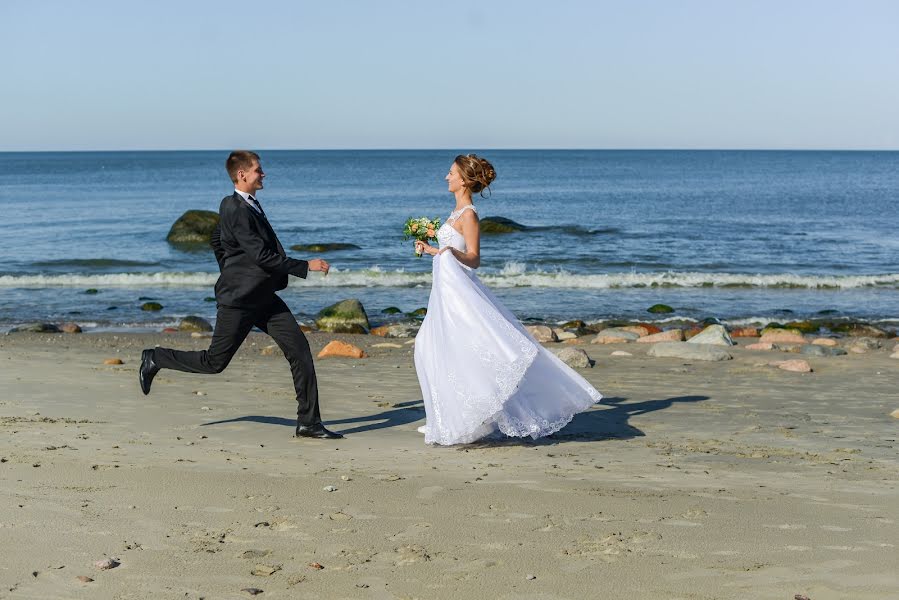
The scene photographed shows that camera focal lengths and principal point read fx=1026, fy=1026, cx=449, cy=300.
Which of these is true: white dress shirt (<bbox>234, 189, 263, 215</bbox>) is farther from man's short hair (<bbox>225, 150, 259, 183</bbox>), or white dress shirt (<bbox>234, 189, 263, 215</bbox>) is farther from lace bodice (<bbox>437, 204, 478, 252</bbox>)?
lace bodice (<bbox>437, 204, 478, 252</bbox>)

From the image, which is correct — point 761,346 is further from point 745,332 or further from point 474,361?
point 474,361

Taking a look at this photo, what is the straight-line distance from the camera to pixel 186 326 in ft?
52.7

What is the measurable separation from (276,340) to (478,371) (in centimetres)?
153

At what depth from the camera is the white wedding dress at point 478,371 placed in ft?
23.8

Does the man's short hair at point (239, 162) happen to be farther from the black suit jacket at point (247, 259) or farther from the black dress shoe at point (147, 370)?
the black dress shoe at point (147, 370)

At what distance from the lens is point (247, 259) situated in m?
7.33

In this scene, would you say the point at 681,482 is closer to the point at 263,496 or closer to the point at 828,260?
the point at 263,496

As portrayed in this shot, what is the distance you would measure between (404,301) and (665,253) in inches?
467

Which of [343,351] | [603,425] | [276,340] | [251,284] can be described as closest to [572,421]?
[603,425]

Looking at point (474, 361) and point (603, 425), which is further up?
point (474, 361)

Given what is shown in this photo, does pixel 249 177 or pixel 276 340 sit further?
pixel 276 340

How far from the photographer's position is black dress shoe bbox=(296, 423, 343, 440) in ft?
25.2

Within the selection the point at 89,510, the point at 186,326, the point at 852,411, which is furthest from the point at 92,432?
the point at 186,326

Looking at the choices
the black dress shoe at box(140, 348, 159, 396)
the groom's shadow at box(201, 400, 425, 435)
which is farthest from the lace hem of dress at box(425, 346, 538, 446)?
the black dress shoe at box(140, 348, 159, 396)
